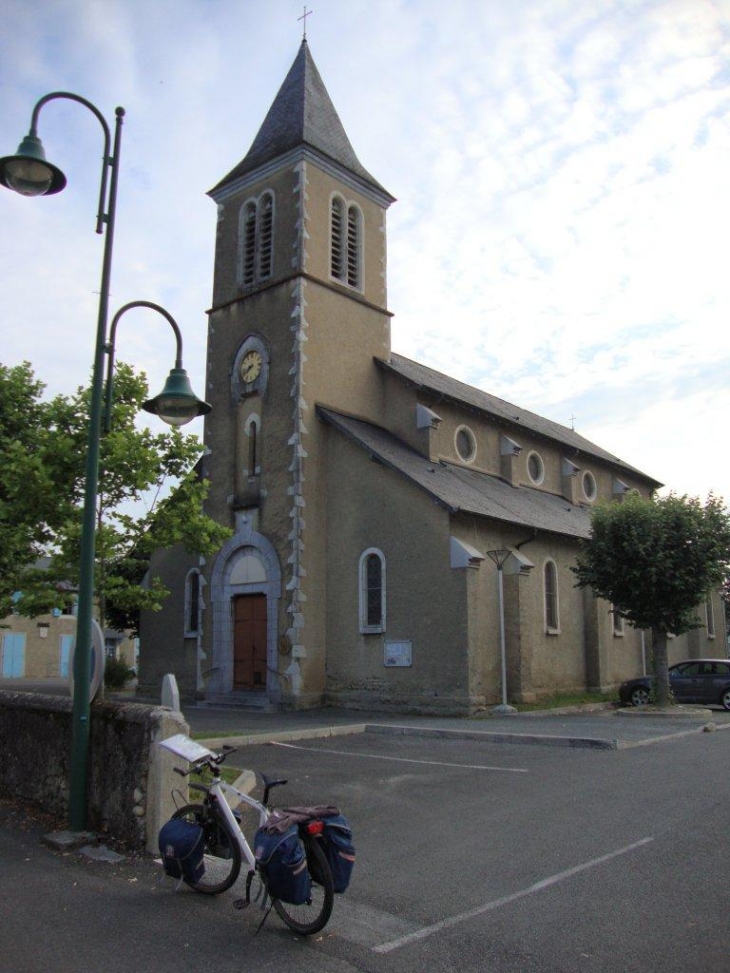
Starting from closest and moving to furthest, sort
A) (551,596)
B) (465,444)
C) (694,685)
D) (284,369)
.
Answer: (694,685)
(284,369)
(551,596)
(465,444)

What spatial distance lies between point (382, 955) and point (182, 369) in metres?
6.10

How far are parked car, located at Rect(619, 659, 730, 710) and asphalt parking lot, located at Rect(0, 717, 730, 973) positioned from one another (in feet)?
43.3

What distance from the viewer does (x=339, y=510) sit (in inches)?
886

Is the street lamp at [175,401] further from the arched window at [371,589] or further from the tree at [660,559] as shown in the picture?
the tree at [660,559]

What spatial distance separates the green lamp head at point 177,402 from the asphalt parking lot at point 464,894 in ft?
14.3

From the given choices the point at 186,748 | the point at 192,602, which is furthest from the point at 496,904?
the point at 192,602

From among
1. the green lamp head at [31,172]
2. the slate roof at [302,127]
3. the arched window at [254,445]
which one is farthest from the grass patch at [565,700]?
the slate roof at [302,127]

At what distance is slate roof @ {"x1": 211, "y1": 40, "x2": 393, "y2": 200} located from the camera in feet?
83.9

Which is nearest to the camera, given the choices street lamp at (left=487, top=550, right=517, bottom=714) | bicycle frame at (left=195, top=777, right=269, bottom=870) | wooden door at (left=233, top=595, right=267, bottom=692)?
bicycle frame at (left=195, top=777, right=269, bottom=870)

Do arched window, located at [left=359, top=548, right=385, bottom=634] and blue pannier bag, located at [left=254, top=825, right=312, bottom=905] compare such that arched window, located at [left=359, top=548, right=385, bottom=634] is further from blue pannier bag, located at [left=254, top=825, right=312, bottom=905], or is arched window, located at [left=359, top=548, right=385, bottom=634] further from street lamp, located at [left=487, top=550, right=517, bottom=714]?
blue pannier bag, located at [left=254, top=825, right=312, bottom=905]

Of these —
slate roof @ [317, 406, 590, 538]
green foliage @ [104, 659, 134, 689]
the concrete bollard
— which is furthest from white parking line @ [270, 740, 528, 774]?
green foliage @ [104, 659, 134, 689]

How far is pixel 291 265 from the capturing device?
24.1m

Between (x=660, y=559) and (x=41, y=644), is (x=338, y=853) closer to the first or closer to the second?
(x=660, y=559)

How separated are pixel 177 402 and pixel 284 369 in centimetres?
1475
